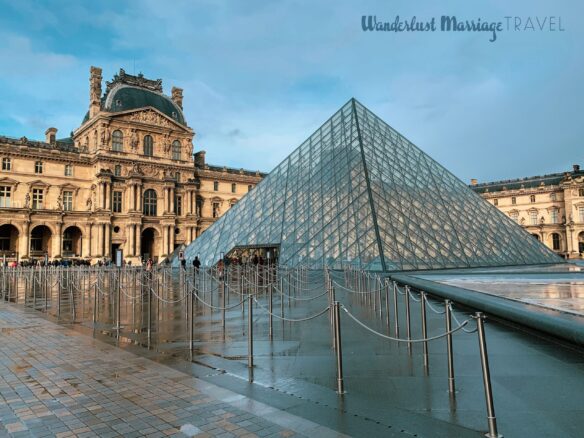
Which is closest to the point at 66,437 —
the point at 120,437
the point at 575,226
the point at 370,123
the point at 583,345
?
the point at 120,437

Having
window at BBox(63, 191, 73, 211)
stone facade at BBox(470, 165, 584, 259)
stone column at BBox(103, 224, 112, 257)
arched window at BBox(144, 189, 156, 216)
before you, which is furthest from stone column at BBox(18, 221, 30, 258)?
stone facade at BBox(470, 165, 584, 259)

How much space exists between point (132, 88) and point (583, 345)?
5454cm

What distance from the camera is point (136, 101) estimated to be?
51.0 metres

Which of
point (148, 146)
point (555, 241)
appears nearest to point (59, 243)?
point (148, 146)

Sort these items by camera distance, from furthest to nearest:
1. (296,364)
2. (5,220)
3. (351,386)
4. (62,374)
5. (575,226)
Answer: (575,226) < (5,220) < (296,364) < (62,374) < (351,386)

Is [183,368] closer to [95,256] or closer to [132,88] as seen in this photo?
[95,256]

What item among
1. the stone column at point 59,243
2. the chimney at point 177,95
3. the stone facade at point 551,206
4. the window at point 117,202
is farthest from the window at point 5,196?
the stone facade at point 551,206

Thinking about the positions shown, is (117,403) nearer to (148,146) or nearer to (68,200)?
(68,200)

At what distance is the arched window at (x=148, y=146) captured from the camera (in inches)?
1997

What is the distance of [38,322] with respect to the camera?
8.56m

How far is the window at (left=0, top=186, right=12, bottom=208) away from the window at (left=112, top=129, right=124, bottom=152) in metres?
11.0

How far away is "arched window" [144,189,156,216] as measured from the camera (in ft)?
164

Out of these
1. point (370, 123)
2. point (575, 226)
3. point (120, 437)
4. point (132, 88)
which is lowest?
point (120, 437)

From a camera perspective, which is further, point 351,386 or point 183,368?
point 183,368
